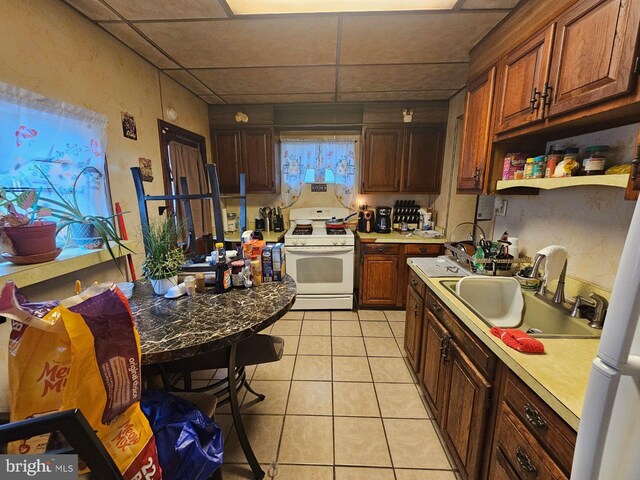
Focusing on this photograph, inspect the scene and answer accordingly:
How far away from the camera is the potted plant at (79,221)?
1.36m

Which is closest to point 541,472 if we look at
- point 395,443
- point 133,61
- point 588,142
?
point 395,443

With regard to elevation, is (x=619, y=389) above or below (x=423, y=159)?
below

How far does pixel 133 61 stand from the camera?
1946mm

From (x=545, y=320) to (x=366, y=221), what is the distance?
7.03 feet

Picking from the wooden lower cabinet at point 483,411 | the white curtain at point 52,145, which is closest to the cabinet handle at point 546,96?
the wooden lower cabinet at point 483,411

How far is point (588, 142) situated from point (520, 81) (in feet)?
1.53

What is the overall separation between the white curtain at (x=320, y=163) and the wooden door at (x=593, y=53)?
244 centimetres

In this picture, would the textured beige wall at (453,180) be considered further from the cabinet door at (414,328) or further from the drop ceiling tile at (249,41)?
the drop ceiling tile at (249,41)

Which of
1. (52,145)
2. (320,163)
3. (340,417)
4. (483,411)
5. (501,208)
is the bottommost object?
(340,417)

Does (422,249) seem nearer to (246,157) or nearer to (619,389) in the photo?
(246,157)

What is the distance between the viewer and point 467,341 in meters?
1.23

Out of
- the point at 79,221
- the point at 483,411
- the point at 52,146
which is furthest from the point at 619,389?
the point at 52,146

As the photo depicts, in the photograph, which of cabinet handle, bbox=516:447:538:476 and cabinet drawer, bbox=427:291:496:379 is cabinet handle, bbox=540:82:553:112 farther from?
cabinet handle, bbox=516:447:538:476

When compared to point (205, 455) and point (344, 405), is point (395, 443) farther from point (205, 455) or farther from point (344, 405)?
point (205, 455)
